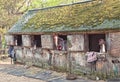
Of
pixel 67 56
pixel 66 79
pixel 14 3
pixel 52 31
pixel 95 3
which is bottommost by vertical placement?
pixel 66 79

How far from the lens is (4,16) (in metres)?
29.6

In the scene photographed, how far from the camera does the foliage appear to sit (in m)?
15.3

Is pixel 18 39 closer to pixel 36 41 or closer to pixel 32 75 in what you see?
pixel 36 41

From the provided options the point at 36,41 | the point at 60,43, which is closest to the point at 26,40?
the point at 36,41

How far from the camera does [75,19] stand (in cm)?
1702

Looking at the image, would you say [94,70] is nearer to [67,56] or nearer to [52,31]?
[67,56]

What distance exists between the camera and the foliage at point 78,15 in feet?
50.1

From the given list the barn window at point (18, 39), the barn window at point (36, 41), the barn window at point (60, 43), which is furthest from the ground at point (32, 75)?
the barn window at point (18, 39)

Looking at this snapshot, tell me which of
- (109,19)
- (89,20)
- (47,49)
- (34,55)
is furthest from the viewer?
(34,55)

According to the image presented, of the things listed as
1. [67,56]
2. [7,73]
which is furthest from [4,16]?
[67,56]

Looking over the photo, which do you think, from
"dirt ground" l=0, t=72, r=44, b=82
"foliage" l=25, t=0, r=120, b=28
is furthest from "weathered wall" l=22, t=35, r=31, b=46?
"dirt ground" l=0, t=72, r=44, b=82

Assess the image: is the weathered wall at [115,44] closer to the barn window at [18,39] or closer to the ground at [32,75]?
the ground at [32,75]

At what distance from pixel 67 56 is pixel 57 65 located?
4.58 feet

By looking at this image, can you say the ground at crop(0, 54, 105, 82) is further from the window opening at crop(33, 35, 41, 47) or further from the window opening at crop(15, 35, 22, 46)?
the window opening at crop(15, 35, 22, 46)
